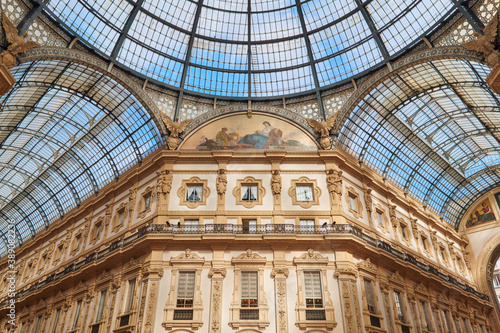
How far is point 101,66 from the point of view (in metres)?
30.3

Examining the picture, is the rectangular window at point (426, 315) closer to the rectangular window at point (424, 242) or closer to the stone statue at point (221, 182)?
the rectangular window at point (424, 242)

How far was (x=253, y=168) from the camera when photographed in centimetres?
3047

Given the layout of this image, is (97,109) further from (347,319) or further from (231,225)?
(347,319)

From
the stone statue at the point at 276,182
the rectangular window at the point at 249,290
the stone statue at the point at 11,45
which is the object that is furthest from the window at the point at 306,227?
the stone statue at the point at 11,45

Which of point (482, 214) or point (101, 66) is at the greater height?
point (101, 66)

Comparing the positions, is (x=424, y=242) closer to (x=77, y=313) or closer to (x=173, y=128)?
(x=173, y=128)

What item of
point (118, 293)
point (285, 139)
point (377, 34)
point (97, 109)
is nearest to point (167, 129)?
point (97, 109)

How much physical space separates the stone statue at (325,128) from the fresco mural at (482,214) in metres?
29.5

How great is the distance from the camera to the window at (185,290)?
24734 mm

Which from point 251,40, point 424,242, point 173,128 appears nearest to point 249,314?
point 173,128

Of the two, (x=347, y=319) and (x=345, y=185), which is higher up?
(x=345, y=185)

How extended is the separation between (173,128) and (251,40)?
11334 millimetres

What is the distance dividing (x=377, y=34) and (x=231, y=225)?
→ 19.7 m

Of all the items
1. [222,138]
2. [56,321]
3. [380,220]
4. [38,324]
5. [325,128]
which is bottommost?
[56,321]
